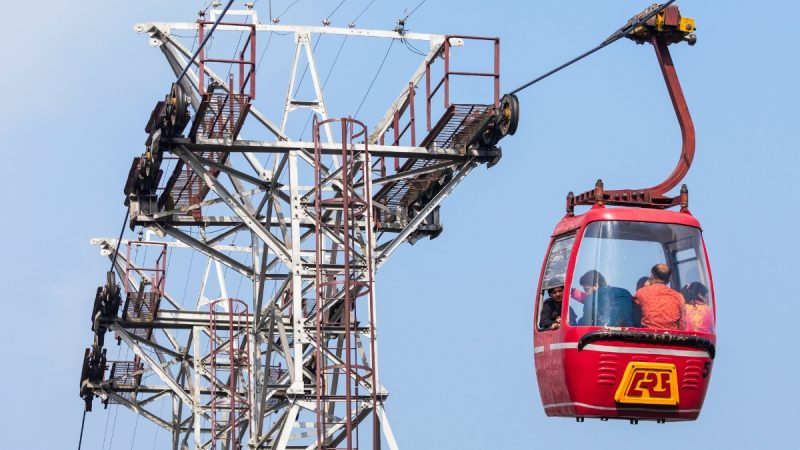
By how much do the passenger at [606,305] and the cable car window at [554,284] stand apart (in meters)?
0.63

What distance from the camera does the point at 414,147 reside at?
128 feet

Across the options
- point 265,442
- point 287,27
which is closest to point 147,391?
point 265,442

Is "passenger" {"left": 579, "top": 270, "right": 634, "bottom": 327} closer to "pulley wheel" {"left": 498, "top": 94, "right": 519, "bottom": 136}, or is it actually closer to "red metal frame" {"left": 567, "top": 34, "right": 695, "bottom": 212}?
"red metal frame" {"left": 567, "top": 34, "right": 695, "bottom": 212}

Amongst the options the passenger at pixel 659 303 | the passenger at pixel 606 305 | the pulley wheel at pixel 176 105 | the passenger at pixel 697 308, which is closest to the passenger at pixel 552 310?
the passenger at pixel 606 305

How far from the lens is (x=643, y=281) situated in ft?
101

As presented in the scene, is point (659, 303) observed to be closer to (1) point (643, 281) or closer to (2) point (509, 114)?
(1) point (643, 281)

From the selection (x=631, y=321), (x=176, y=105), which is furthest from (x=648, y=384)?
(x=176, y=105)

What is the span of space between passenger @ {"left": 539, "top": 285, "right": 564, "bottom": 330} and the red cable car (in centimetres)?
2

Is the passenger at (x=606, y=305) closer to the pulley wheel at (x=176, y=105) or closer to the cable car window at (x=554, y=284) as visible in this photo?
the cable car window at (x=554, y=284)

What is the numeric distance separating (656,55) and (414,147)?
25.4ft

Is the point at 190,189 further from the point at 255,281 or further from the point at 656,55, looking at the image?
the point at 656,55

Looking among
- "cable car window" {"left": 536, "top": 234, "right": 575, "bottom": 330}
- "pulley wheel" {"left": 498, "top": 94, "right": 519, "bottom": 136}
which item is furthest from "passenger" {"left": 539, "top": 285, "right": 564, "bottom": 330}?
"pulley wheel" {"left": 498, "top": 94, "right": 519, "bottom": 136}

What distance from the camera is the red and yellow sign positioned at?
30.8m

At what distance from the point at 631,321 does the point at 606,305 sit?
0.40m
